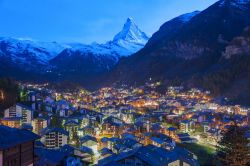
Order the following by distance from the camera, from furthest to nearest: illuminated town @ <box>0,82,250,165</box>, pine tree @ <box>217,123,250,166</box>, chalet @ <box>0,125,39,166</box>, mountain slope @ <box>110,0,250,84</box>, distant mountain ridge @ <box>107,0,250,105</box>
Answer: mountain slope @ <box>110,0,250,84</box> → distant mountain ridge @ <box>107,0,250,105</box> → illuminated town @ <box>0,82,250,165</box> → pine tree @ <box>217,123,250,166</box> → chalet @ <box>0,125,39,166</box>

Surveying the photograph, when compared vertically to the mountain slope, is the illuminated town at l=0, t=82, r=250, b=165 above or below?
below

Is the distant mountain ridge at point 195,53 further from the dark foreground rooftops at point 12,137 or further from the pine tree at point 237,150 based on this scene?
the dark foreground rooftops at point 12,137

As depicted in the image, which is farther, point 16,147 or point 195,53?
point 195,53

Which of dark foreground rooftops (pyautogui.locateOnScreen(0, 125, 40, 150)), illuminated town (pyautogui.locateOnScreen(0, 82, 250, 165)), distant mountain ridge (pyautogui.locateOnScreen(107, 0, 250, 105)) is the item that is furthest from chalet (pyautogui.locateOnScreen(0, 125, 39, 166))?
distant mountain ridge (pyautogui.locateOnScreen(107, 0, 250, 105))

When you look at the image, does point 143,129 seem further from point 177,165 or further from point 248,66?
point 248,66

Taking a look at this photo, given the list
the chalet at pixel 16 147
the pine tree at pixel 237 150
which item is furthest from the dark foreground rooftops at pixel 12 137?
the pine tree at pixel 237 150

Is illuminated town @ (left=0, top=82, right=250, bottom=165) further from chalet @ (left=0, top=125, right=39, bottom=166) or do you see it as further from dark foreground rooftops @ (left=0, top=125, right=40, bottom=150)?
dark foreground rooftops @ (left=0, top=125, right=40, bottom=150)

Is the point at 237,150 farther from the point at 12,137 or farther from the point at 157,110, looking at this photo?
the point at 157,110

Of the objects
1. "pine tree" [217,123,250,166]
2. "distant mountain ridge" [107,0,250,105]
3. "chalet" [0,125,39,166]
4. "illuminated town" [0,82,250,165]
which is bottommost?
"illuminated town" [0,82,250,165]

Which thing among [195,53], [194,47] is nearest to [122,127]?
[195,53]
